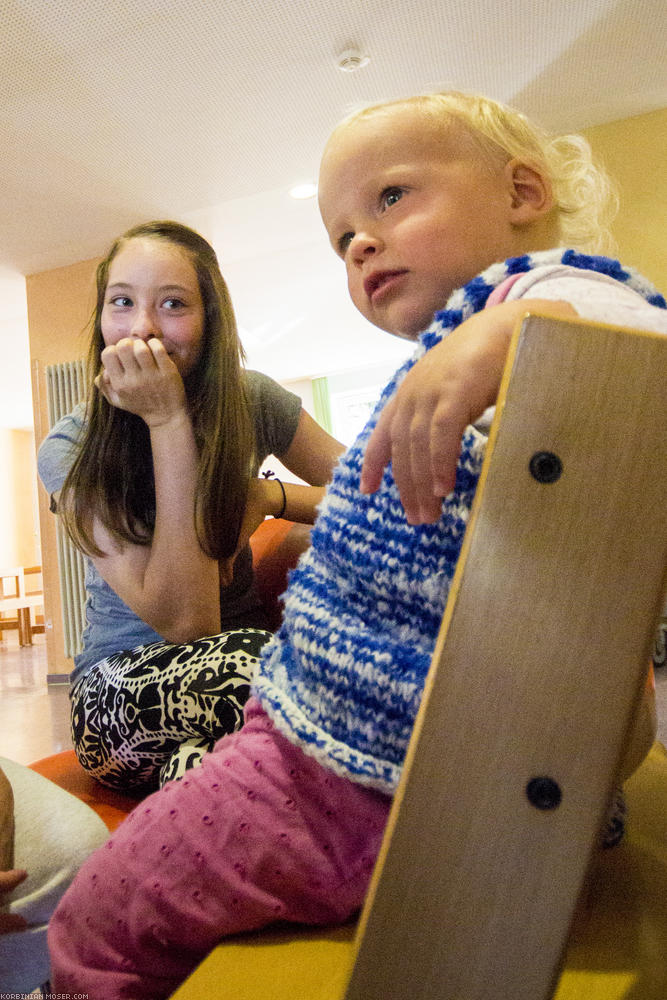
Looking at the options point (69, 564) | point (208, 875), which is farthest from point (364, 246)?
point (69, 564)

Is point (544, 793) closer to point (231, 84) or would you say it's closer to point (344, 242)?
point (344, 242)

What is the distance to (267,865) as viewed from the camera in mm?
480

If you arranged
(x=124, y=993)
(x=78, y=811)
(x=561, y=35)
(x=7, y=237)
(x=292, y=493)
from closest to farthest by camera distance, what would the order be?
1. (x=124, y=993)
2. (x=78, y=811)
3. (x=292, y=493)
4. (x=561, y=35)
5. (x=7, y=237)

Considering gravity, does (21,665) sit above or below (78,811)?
below

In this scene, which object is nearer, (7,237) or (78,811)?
(78,811)

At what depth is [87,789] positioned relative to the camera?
3.31ft

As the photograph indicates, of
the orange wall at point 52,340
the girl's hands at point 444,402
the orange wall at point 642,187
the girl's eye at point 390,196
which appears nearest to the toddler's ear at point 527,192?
the girl's eye at point 390,196

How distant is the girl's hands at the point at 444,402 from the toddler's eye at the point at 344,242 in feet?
1.31

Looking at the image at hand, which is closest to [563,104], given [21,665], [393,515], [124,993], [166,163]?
[166,163]

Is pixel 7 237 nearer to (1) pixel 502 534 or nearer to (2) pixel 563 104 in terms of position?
(2) pixel 563 104

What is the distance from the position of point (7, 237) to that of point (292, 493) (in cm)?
429

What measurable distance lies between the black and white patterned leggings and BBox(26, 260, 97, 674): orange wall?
164 inches

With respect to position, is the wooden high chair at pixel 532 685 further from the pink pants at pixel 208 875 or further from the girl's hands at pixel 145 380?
the girl's hands at pixel 145 380

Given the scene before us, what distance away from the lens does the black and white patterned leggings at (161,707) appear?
0.83m
